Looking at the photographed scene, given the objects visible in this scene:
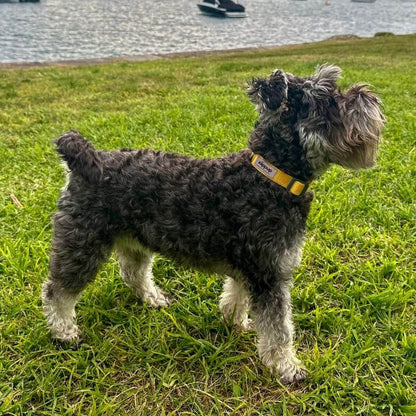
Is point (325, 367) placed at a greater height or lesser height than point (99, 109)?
greater

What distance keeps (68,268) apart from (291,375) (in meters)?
2.00

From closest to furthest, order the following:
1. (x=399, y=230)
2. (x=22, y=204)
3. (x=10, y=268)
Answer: (x=10, y=268)
(x=399, y=230)
(x=22, y=204)

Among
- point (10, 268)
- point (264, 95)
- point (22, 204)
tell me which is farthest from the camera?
point (22, 204)

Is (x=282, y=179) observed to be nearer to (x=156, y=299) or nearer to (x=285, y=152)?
(x=285, y=152)

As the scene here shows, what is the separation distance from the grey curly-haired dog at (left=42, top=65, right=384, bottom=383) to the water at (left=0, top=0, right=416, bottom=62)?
893 inches

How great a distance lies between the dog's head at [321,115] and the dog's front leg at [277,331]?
3.43 feet

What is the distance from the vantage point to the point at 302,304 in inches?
150

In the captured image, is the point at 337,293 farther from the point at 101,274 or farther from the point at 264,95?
the point at 101,274

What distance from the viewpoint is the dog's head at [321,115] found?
2.91 metres

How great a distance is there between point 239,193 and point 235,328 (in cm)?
136

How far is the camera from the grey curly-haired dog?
295cm

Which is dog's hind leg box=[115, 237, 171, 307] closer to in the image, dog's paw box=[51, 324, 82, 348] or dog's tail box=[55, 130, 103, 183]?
dog's paw box=[51, 324, 82, 348]

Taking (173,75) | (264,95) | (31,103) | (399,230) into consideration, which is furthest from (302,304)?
(173,75)

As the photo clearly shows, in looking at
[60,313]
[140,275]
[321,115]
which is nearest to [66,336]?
[60,313]
